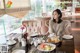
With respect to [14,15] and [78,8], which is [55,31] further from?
[78,8]

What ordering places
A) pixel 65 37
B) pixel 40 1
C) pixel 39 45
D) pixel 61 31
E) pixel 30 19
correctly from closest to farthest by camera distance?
pixel 39 45
pixel 65 37
pixel 61 31
pixel 30 19
pixel 40 1

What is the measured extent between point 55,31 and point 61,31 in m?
0.13

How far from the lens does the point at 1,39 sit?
2400 millimetres

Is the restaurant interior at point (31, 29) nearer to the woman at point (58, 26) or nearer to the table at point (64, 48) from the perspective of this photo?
the table at point (64, 48)

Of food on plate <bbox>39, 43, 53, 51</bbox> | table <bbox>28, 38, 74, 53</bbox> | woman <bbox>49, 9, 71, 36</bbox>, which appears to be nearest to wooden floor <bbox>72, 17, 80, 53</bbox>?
woman <bbox>49, 9, 71, 36</bbox>

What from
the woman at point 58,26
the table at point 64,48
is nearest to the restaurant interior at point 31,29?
the table at point 64,48

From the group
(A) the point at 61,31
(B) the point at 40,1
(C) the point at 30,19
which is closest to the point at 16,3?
(C) the point at 30,19

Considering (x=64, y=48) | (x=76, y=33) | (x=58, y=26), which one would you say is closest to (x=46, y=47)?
(x=64, y=48)

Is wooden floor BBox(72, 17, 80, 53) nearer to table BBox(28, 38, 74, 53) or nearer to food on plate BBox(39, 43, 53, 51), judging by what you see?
table BBox(28, 38, 74, 53)

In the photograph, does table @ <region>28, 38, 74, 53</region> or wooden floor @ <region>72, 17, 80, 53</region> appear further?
wooden floor @ <region>72, 17, 80, 53</region>

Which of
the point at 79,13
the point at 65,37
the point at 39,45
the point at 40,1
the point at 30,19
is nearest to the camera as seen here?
the point at 39,45

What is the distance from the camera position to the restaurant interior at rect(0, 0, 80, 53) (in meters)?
2.28

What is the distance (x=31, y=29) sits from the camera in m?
3.60

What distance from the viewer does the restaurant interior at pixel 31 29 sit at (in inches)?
89.9
